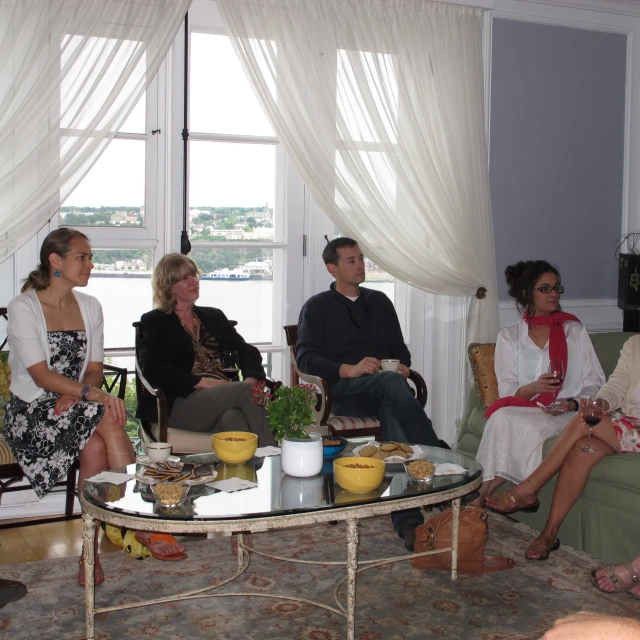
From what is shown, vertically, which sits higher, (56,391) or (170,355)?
(170,355)

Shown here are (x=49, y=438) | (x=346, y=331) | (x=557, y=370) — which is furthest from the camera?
(x=346, y=331)

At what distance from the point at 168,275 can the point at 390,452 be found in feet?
5.08

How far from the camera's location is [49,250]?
350 cm

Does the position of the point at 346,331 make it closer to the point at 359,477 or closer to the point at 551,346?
the point at 551,346

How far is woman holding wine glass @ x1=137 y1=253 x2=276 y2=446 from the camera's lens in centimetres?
386

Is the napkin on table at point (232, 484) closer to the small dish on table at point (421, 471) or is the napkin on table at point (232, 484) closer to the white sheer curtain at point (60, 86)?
the small dish on table at point (421, 471)

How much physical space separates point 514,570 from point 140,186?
8.59 ft

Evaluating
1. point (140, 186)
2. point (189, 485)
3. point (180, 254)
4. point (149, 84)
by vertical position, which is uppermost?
point (149, 84)

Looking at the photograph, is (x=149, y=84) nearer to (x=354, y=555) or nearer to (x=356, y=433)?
(x=356, y=433)

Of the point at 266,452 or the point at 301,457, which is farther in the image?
the point at 266,452

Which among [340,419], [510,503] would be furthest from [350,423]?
[510,503]

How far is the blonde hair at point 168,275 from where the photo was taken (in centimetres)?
404

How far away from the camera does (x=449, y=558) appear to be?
3230 millimetres

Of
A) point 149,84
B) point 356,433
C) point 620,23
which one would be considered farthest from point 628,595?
point 620,23
